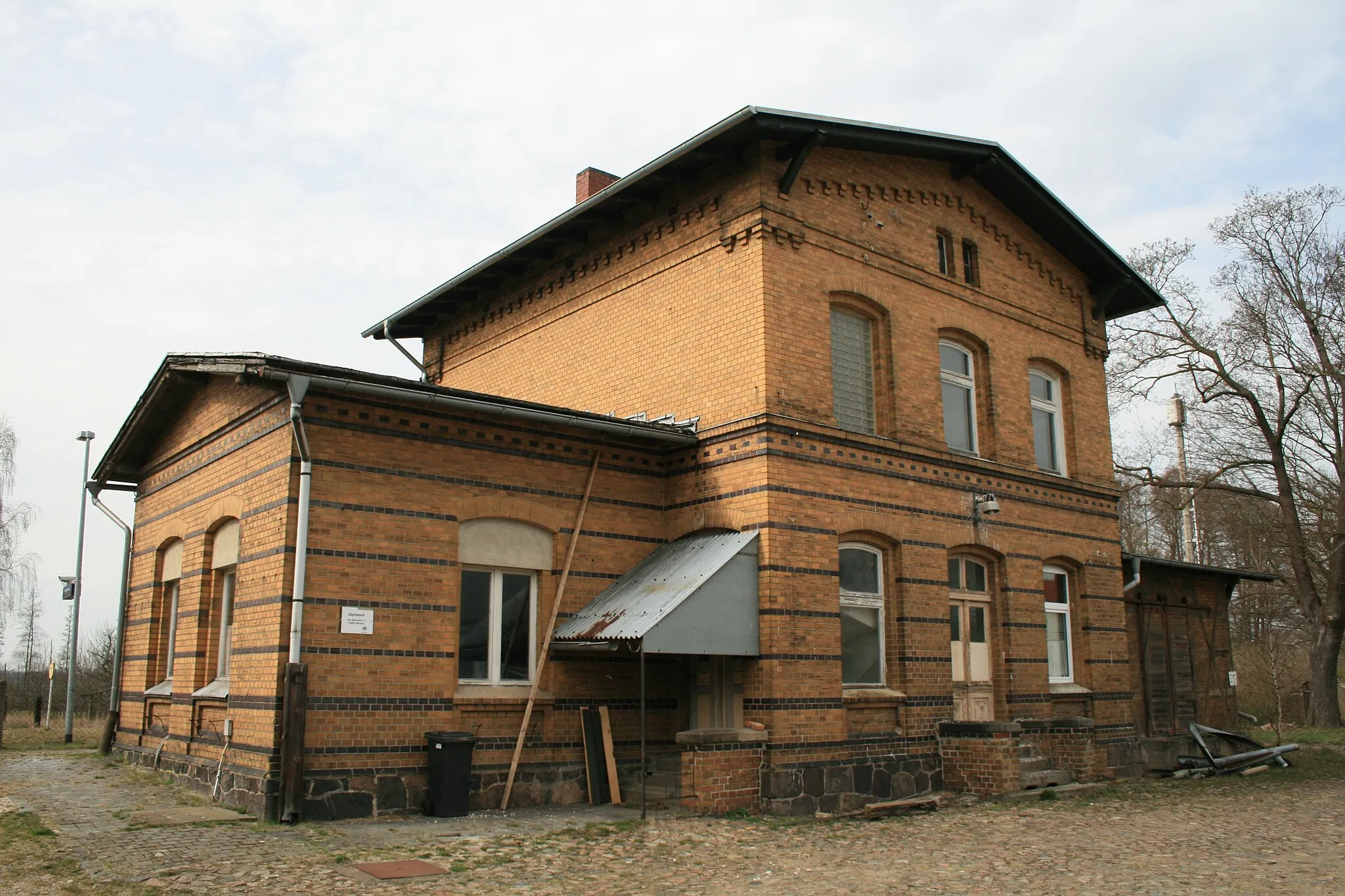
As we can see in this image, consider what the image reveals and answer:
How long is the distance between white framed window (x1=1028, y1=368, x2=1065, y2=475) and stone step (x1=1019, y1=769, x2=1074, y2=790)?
4.69 m

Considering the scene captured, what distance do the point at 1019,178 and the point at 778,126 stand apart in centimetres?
531

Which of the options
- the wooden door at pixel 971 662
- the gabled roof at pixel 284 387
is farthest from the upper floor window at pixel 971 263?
the gabled roof at pixel 284 387

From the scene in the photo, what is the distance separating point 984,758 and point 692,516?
4580mm

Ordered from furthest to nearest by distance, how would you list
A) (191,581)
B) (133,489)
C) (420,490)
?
(133,489) → (191,581) → (420,490)

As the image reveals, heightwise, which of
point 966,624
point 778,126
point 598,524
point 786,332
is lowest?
point 966,624

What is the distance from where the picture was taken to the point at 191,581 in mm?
14008

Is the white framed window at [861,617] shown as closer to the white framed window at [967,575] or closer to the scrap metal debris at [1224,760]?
the white framed window at [967,575]

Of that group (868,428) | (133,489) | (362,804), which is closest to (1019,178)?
(868,428)

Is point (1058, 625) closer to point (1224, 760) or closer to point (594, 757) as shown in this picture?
point (1224, 760)

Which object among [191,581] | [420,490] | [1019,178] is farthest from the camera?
[1019,178]

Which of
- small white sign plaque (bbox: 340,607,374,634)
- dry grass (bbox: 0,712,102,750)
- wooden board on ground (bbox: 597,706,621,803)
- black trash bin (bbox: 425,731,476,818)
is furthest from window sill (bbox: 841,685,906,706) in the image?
dry grass (bbox: 0,712,102,750)

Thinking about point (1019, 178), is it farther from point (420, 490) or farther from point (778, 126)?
point (420, 490)

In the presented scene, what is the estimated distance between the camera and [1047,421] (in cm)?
1731

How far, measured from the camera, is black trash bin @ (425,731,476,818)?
1080cm
